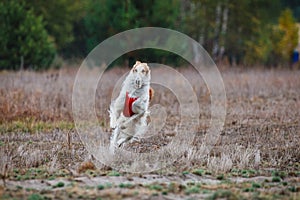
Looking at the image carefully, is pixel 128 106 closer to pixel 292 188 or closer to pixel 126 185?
pixel 126 185

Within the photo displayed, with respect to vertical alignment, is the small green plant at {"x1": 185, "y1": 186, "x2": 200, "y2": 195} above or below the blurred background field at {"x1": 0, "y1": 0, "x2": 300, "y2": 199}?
below

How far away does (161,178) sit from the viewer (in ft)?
24.0

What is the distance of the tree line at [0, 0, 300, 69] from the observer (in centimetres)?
2494

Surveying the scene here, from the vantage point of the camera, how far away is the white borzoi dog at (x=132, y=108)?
9.09m

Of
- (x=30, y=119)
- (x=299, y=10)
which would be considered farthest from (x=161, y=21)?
(x=299, y=10)

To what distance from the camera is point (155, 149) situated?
9.60m

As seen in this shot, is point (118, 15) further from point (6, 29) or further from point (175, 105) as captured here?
point (175, 105)

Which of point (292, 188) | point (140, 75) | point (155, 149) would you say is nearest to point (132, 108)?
point (140, 75)

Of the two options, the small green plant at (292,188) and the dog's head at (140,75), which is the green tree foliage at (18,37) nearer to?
the dog's head at (140,75)

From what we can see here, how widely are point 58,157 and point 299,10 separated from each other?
168ft

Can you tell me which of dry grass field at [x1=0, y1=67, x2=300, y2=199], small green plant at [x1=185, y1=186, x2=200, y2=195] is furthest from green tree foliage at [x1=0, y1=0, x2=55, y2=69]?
small green plant at [x1=185, y1=186, x2=200, y2=195]

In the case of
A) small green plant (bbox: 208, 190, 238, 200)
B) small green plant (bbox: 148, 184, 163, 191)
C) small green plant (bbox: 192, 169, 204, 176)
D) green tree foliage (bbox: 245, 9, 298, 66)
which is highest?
green tree foliage (bbox: 245, 9, 298, 66)

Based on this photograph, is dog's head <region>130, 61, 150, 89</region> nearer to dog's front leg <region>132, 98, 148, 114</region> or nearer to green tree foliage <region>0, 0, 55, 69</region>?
dog's front leg <region>132, 98, 148, 114</region>

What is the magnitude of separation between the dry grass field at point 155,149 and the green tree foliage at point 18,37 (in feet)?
22.4
